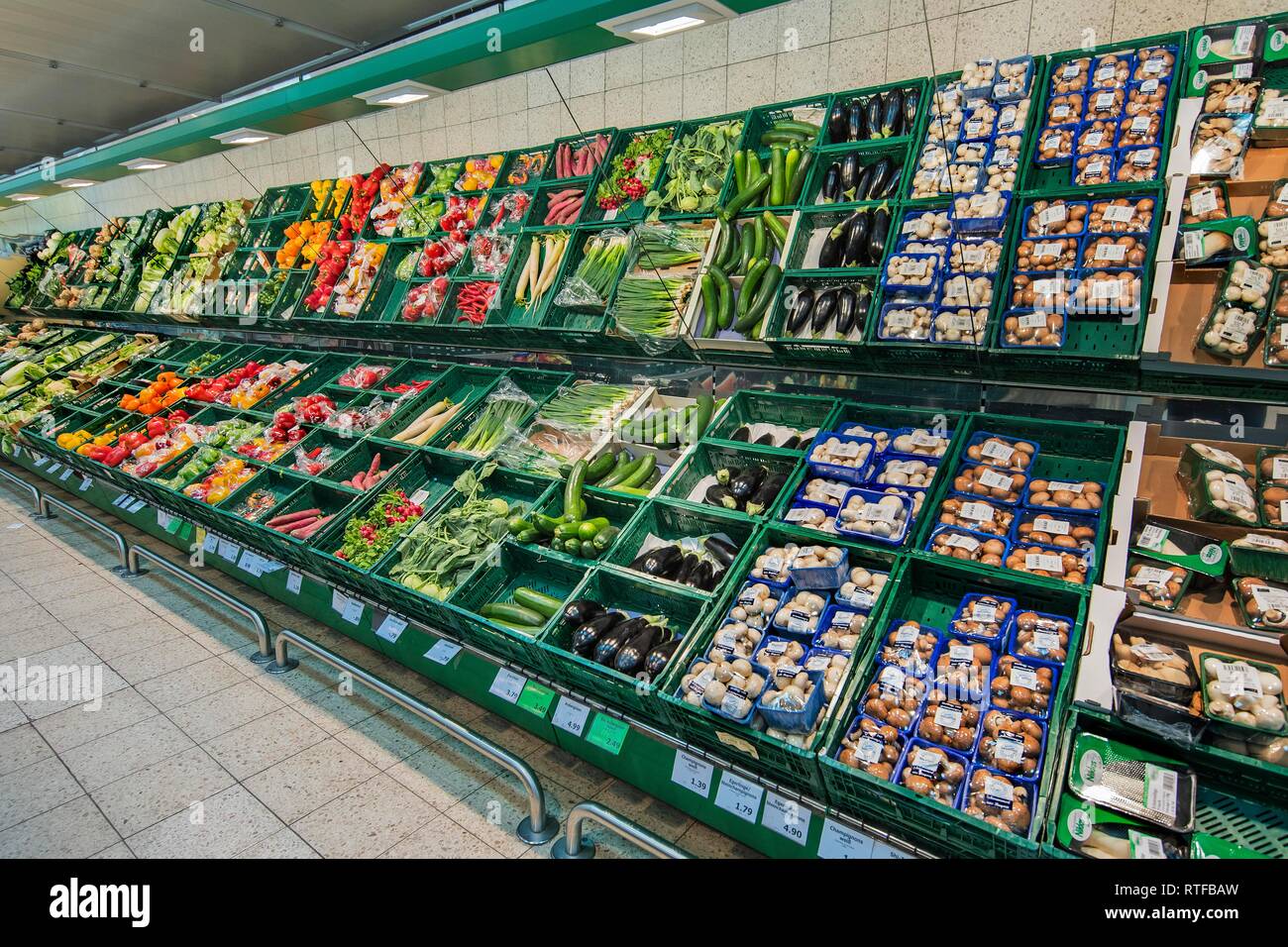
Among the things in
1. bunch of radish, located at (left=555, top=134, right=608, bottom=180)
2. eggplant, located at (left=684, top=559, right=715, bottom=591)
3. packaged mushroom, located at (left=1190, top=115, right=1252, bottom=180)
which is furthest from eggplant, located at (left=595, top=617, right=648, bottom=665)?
bunch of radish, located at (left=555, top=134, right=608, bottom=180)

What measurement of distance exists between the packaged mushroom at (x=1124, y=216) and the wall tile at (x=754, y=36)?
2103mm

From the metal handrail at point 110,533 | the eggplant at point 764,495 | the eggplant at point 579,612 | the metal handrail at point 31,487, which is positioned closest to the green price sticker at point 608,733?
the eggplant at point 579,612

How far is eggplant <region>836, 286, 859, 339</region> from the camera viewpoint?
3.01 meters

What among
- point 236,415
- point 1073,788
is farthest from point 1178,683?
point 236,415

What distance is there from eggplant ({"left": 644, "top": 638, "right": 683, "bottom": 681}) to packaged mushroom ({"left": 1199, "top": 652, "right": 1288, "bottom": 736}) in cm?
144

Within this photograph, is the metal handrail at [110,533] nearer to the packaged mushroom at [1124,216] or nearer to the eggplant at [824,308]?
the eggplant at [824,308]

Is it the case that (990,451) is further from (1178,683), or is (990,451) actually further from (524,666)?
(524,666)

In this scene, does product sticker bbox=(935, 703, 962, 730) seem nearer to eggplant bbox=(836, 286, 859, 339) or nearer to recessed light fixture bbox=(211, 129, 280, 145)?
eggplant bbox=(836, 286, 859, 339)

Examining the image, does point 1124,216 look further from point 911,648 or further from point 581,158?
point 581,158

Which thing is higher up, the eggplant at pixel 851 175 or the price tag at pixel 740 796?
the eggplant at pixel 851 175

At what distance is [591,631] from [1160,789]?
171 cm

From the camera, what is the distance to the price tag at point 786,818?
2.14 meters

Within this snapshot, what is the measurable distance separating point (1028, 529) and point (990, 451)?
1.18ft

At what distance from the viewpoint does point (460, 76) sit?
12.7 ft
